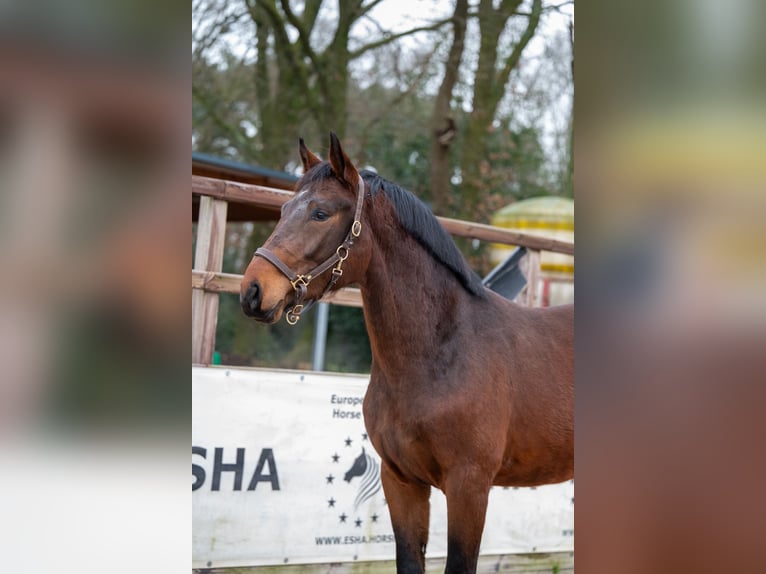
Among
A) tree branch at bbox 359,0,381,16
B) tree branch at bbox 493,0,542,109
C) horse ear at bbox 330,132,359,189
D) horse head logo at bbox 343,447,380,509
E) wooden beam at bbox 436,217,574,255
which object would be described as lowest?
horse head logo at bbox 343,447,380,509

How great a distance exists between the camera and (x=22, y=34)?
0.67 meters

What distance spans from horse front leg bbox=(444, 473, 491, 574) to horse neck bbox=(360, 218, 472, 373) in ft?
1.61

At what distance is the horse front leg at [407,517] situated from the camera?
3293 mm

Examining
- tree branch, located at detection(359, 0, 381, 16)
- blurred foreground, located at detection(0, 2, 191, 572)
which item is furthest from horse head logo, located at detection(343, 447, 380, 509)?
tree branch, located at detection(359, 0, 381, 16)

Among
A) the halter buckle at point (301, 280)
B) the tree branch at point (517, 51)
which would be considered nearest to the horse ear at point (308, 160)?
the halter buckle at point (301, 280)

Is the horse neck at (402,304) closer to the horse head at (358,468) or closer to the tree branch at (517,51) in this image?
the horse head at (358,468)

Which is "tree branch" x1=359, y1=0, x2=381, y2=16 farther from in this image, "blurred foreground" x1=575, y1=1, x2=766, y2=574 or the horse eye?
"blurred foreground" x1=575, y1=1, x2=766, y2=574

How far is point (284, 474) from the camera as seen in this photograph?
4.56 metres

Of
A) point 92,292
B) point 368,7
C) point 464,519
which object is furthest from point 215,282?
point 368,7

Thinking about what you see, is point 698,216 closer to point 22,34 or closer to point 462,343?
point 22,34

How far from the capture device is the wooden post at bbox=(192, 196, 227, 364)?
4.50m

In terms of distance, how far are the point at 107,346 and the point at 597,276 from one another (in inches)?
17.3

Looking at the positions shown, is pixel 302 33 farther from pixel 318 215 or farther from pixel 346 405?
pixel 318 215

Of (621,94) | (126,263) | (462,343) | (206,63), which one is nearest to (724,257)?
(621,94)
